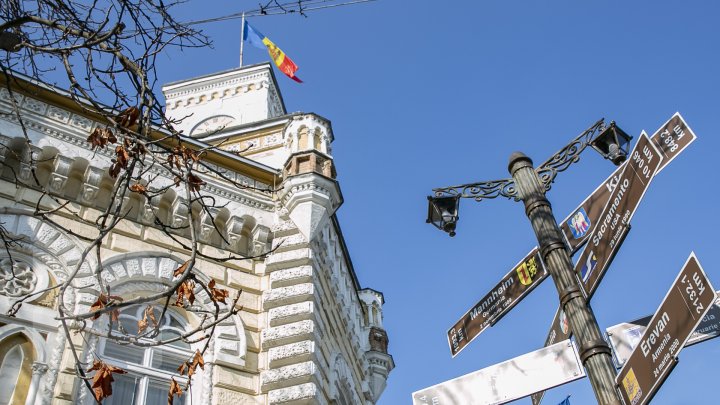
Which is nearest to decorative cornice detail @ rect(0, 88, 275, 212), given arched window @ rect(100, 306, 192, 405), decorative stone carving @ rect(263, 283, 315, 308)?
decorative stone carving @ rect(263, 283, 315, 308)

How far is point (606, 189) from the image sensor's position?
20.7 ft

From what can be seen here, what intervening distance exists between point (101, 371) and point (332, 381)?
630 cm

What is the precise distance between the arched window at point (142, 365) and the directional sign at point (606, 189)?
5207mm

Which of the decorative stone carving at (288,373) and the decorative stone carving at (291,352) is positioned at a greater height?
the decorative stone carving at (291,352)

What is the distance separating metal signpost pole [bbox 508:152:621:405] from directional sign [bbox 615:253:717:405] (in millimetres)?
159

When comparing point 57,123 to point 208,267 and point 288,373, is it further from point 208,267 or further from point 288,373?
point 288,373

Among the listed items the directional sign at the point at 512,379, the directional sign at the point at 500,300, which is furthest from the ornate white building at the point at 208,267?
the directional sign at the point at 512,379

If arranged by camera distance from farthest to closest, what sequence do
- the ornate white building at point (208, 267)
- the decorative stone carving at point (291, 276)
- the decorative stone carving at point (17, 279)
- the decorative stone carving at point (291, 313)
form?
the decorative stone carving at point (291, 276)
the decorative stone carving at point (291, 313)
the decorative stone carving at point (17, 279)
the ornate white building at point (208, 267)

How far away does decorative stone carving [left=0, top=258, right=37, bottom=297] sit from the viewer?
9.18m

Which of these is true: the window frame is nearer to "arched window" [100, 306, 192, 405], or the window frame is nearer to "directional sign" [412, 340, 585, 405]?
"arched window" [100, 306, 192, 405]

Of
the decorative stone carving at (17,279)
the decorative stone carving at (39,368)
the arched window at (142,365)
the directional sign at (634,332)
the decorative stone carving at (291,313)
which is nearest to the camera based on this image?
the directional sign at (634,332)

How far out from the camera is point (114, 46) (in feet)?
21.8

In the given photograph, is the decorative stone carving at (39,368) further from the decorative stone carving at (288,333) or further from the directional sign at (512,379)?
the directional sign at (512,379)

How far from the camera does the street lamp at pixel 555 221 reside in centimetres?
542
